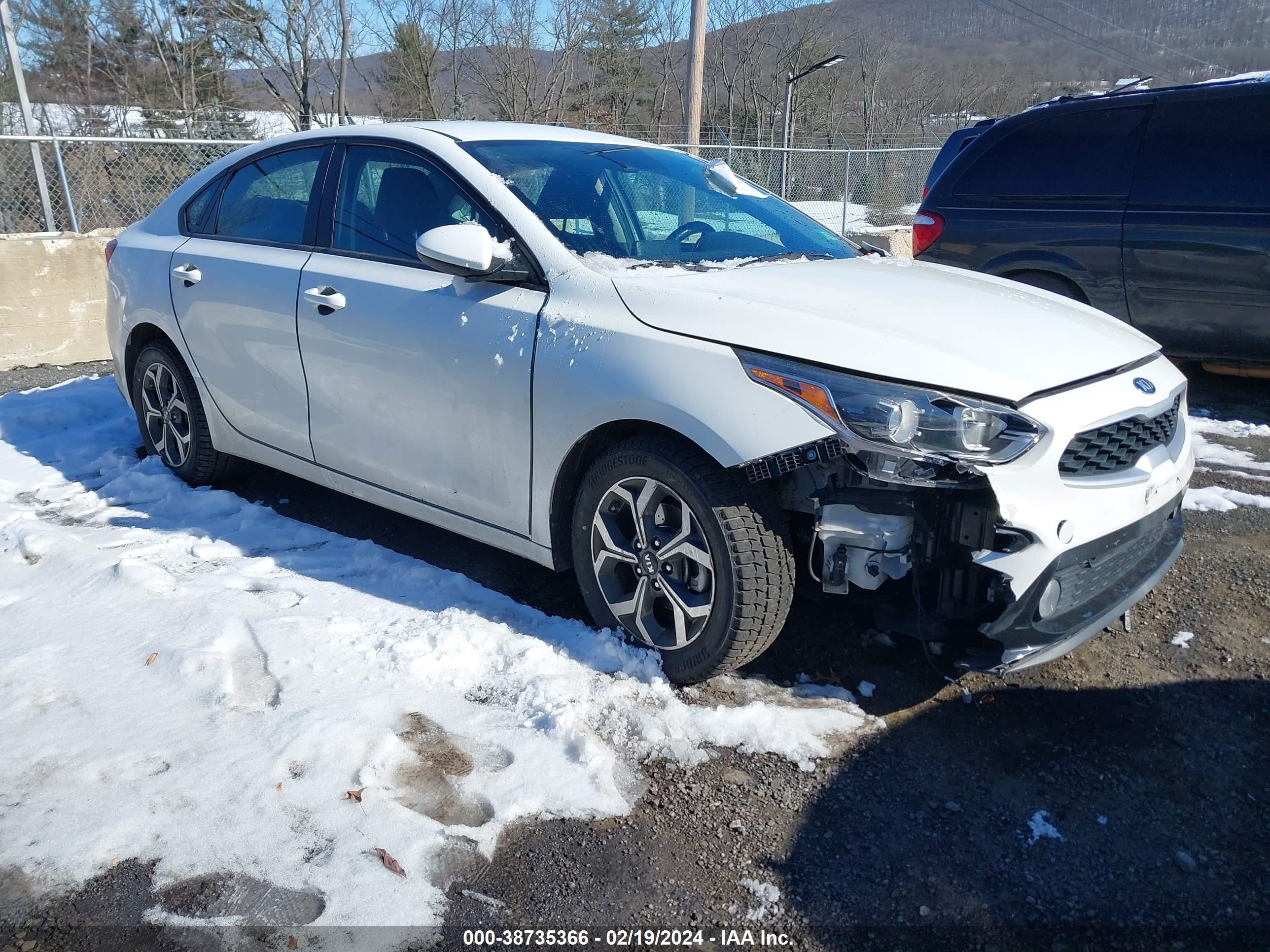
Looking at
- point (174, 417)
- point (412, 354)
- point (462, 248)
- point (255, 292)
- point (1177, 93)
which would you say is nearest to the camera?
point (462, 248)

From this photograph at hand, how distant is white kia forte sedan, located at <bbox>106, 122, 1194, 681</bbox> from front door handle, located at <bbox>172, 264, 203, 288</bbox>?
0.55 feet

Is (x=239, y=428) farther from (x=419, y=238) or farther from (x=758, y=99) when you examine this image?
(x=758, y=99)

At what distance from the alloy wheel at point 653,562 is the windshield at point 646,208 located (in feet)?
2.71

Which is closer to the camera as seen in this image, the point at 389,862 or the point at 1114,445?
the point at 389,862

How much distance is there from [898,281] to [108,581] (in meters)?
3.18

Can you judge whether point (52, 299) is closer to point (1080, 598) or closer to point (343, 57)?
point (1080, 598)

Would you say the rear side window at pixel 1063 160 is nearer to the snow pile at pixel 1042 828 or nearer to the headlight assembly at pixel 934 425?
the headlight assembly at pixel 934 425

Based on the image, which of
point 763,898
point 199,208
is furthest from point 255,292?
point 763,898

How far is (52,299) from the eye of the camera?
771 centimetres

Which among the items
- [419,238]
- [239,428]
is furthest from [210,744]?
[239,428]

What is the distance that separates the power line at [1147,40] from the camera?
70.1 meters

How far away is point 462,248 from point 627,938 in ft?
6.88

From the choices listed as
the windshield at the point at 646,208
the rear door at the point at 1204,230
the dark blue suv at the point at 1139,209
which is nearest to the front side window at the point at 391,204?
the windshield at the point at 646,208

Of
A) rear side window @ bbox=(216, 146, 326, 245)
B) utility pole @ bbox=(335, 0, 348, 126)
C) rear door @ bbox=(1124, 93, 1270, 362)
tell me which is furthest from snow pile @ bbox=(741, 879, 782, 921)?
utility pole @ bbox=(335, 0, 348, 126)
